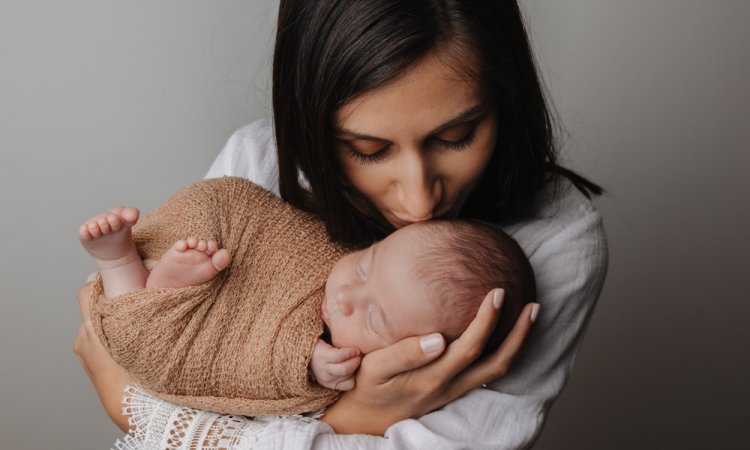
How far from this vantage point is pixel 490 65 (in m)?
1.46

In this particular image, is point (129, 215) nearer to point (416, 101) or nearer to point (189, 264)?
point (189, 264)

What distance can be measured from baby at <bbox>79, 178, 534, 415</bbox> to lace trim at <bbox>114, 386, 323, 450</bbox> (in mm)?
43

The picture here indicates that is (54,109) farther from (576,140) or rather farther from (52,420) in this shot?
(576,140)

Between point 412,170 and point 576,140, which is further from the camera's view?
point 576,140

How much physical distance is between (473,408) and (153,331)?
60cm

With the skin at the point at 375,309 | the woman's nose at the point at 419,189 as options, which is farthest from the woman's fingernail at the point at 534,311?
the woman's nose at the point at 419,189

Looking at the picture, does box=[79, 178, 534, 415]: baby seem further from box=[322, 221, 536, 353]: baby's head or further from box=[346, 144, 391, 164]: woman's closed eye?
box=[346, 144, 391, 164]: woman's closed eye

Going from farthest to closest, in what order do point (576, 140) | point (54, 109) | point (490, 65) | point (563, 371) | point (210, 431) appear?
point (576, 140) < point (54, 109) < point (563, 371) < point (210, 431) < point (490, 65)

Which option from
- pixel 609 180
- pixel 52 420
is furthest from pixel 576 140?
pixel 52 420

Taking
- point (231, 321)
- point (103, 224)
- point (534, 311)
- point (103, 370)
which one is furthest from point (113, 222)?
point (534, 311)

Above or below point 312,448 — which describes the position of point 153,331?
above

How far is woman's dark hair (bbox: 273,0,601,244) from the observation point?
1403 mm

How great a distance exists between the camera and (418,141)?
1.44 m

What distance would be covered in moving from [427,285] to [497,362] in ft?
0.61
